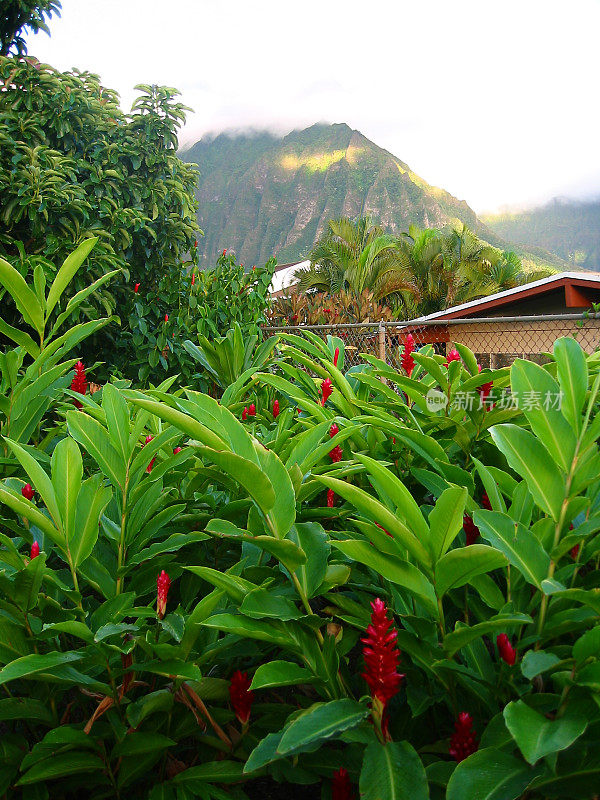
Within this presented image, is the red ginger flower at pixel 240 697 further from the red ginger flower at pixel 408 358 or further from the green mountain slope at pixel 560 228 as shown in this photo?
the green mountain slope at pixel 560 228

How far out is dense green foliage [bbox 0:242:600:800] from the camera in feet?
2.45

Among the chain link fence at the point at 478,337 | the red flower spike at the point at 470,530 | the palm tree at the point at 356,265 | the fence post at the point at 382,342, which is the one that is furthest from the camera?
the palm tree at the point at 356,265

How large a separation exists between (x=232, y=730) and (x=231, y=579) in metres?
0.29

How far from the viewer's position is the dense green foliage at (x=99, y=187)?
206 inches

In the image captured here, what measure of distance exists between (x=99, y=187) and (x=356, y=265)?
15.2m

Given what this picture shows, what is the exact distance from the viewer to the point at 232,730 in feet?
3.17

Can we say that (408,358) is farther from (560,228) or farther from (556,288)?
(560,228)

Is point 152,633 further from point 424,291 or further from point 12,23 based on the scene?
point 424,291

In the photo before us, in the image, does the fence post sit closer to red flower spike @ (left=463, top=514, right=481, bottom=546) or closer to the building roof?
the building roof

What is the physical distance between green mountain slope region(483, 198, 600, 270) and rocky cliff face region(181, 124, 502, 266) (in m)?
33.1

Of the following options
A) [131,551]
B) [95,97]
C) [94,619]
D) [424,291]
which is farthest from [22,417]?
[424,291]

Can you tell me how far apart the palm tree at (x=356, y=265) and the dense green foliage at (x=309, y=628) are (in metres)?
19.1

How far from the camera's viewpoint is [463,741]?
0.78 metres

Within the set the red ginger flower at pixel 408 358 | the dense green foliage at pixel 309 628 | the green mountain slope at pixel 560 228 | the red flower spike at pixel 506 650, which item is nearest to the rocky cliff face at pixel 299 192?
the green mountain slope at pixel 560 228
